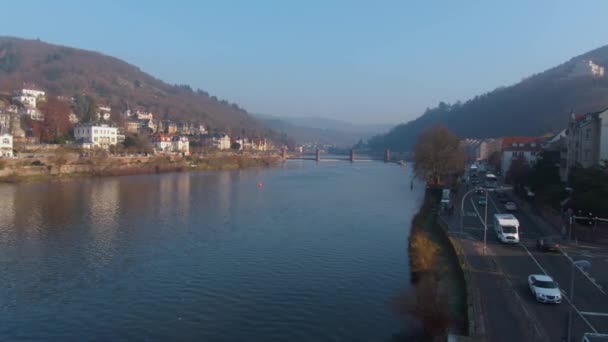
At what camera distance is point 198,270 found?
33.7 feet

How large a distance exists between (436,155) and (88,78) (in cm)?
7730

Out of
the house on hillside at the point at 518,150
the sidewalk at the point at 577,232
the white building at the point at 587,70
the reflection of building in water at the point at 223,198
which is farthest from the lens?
the white building at the point at 587,70

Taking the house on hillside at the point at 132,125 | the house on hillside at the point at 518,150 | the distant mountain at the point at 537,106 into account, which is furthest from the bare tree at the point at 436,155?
the house on hillside at the point at 132,125

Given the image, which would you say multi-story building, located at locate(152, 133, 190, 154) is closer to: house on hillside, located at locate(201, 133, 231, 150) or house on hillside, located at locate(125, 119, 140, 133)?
house on hillside, located at locate(125, 119, 140, 133)

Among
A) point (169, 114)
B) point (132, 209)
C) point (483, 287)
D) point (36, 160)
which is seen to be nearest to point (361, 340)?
point (483, 287)

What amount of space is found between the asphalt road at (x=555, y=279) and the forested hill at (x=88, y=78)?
Result: 55.6 meters

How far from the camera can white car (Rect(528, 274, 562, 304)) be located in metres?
7.08

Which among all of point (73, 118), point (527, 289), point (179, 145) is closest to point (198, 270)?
point (527, 289)

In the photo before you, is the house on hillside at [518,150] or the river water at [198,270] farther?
the house on hillside at [518,150]

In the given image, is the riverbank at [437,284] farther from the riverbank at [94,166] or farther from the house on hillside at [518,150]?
the riverbank at [94,166]

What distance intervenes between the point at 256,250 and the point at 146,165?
26691 mm

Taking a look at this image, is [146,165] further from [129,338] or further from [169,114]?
[169,114]

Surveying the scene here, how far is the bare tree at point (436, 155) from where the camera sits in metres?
23.9

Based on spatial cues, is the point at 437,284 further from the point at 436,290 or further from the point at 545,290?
the point at 545,290
